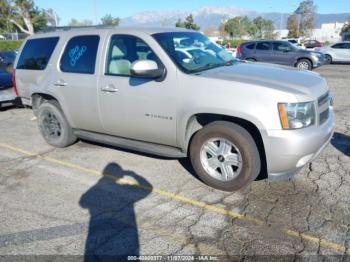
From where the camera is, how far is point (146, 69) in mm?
4137

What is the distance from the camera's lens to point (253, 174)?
3.98m

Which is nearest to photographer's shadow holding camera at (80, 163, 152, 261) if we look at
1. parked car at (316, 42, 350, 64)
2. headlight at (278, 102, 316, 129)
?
headlight at (278, 102, 316, 129)

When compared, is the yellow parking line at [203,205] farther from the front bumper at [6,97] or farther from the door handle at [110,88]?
the front bumper at [6,97]

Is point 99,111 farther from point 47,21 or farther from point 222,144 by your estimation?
point 47,21

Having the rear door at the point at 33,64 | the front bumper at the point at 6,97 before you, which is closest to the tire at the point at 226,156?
the rear door at the point at 33,64

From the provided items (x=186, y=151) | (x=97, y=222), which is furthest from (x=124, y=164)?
(x=97, y=222)

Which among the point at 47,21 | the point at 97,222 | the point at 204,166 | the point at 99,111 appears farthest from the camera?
the point at 47,21

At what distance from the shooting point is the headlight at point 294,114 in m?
3.60

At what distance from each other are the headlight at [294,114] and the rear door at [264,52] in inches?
572

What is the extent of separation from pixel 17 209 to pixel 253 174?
8.83 ft

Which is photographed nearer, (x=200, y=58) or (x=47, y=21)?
(x=200, y=58)

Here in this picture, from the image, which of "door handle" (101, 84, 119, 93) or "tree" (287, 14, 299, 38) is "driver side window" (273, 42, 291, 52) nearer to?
"door handle" (101, 84, 119, 93)

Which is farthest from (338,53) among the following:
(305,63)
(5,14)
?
(5,14)

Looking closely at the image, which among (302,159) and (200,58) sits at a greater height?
(200,58)
